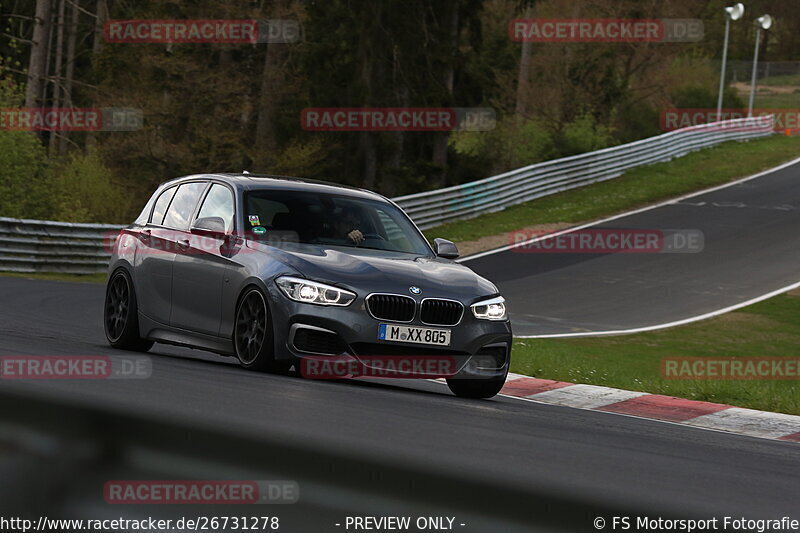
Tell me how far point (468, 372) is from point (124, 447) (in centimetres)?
605

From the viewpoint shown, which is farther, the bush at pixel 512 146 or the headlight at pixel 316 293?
the bush at pixel 512 146

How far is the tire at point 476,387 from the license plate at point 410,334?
0.71 meters

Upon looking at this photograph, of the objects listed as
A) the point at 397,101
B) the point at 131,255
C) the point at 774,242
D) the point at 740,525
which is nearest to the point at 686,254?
the point at 774,242

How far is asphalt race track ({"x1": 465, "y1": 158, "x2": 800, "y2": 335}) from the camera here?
68.9ft

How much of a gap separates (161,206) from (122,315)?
1036 millimetres

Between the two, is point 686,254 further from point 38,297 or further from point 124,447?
point 124,447

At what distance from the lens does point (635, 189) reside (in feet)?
126

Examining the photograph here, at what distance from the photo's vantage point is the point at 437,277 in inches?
378

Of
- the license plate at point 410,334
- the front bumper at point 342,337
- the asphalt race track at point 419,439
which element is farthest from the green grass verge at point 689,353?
→ the front bumper at point 342,337

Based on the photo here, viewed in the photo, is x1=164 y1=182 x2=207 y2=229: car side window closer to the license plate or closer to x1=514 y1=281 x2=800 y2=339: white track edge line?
the license plate

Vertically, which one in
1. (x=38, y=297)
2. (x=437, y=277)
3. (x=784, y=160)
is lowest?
(x=38, y=297)

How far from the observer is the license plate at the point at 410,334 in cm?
917

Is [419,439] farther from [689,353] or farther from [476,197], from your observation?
[476,197]

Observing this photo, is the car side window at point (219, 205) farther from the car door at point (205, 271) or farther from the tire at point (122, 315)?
the tire at point (122, 315)
